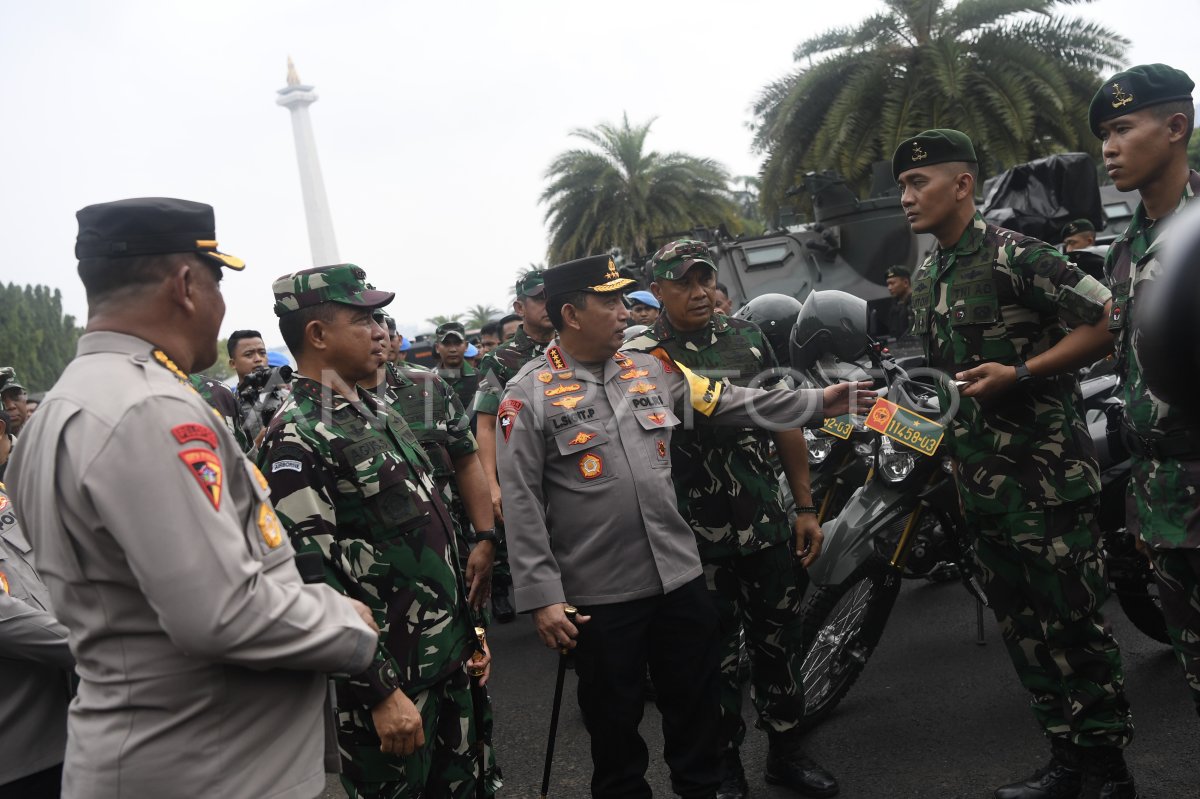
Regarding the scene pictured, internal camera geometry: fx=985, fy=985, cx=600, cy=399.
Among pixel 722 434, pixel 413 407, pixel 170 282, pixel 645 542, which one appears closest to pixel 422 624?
pixel 645 542

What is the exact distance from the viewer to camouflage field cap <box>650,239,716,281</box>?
381 cm

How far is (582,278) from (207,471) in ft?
5.63

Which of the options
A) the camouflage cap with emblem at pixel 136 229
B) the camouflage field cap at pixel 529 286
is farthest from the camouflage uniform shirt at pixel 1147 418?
the camouflage field cap at pixel 529 286

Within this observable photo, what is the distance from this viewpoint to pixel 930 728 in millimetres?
4035

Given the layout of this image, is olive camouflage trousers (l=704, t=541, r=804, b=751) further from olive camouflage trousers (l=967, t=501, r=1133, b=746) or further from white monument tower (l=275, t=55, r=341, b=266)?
white monument tower (l=275, t=55, r=341, b=266)

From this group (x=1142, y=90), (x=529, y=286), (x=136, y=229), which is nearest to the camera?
(x=136, y=229)

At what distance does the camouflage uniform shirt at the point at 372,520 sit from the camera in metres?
2.53

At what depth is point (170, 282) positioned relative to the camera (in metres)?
1.88

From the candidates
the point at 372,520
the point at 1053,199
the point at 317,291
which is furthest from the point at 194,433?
the point at 1053,199

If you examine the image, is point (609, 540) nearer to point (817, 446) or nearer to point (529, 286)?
point (817, 446)

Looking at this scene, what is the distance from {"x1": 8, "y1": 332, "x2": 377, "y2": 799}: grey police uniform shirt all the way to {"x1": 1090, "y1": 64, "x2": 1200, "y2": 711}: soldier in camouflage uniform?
226 centimetres

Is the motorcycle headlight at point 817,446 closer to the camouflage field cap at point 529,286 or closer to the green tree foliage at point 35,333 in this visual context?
the camouflage field cap at point 529,286

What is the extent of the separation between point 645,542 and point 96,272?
1.76 meters

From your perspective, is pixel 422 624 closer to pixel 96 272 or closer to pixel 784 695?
pixel 96 272
